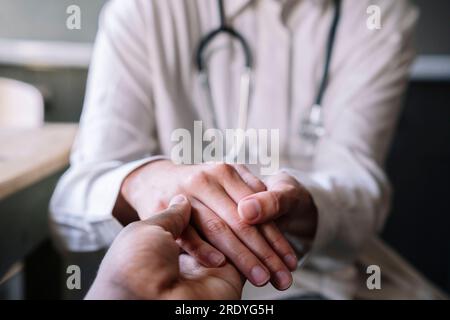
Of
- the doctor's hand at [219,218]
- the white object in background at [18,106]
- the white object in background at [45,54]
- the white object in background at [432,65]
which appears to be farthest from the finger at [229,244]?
the white object in background at [432,65]

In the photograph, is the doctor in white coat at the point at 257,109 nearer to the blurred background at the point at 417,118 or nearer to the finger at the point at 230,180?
the finger at the point at 230,180

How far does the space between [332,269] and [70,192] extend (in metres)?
0.32

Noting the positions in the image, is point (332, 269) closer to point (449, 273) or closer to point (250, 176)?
point (250, 176)

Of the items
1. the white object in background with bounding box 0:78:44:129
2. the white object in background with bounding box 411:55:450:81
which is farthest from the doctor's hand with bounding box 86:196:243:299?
the white object in background with bounding box 411:55:450:81

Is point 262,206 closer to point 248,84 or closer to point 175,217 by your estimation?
point 175,217

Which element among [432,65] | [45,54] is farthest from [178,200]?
[432,65]

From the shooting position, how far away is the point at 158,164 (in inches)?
16.9

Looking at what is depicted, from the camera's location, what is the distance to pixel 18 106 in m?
1.09

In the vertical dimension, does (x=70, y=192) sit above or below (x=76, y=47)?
below

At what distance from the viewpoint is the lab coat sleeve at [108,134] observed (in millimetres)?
484

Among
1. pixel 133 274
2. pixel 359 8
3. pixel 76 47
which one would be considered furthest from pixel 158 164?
pixel 76 47

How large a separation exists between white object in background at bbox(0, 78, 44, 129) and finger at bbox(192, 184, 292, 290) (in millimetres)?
819

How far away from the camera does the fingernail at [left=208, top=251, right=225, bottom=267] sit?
1.05ft
